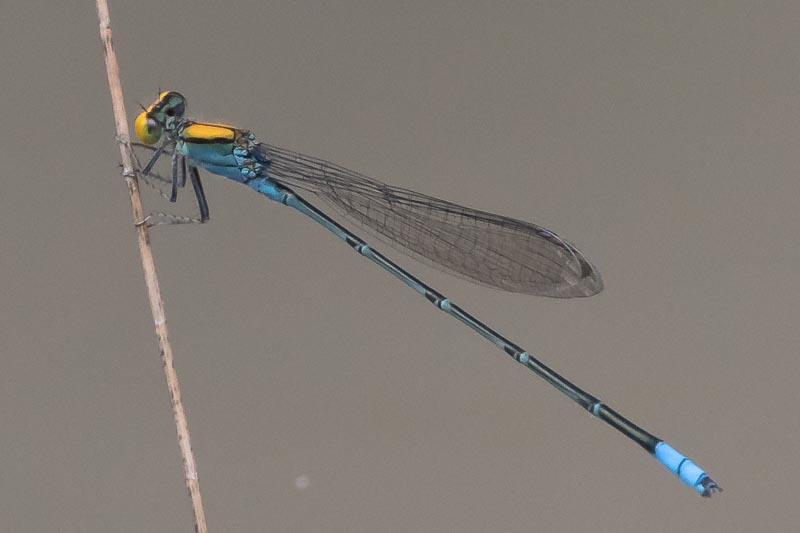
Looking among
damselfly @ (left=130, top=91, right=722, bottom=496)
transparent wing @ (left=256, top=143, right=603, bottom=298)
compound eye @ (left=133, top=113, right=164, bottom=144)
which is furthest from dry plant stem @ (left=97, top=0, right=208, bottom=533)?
transparent wing @ (left=256, top=143, right=603, bottom=298)

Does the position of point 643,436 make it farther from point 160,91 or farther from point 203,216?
point 160,91

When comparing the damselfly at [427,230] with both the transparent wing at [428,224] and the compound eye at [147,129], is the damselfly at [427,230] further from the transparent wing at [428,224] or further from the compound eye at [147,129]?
the compound eye at [147,129]

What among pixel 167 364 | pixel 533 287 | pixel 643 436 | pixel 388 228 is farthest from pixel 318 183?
pixel 643 436

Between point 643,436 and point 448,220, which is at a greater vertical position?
point 448,220

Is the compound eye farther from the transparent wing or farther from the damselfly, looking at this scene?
the transparent wing

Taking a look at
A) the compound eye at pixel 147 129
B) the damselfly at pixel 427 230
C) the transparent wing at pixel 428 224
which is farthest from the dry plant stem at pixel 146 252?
the transparent wing at pixel 428 224

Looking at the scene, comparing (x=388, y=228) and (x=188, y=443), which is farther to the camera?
(x=388, y=228)

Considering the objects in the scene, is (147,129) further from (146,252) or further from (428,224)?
(428,224)
